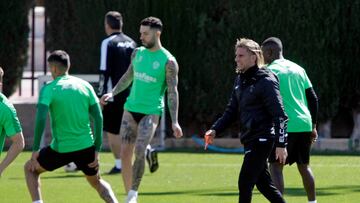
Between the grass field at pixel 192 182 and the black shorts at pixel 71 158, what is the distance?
1.99m

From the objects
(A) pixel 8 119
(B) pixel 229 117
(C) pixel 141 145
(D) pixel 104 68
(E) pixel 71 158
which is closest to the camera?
(A) pixel 8 119

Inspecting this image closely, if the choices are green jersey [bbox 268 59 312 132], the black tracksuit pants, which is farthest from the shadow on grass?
the black tracksuit pants

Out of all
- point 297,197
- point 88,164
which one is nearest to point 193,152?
point 297,197

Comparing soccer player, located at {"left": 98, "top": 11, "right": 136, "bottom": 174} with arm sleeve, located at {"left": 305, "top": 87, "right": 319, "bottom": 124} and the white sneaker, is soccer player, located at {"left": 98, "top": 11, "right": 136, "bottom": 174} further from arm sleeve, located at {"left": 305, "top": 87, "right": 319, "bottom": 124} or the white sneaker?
arm sleeve, located at {"left": 305, "top": 87, "right": 319, "bottom": 124}

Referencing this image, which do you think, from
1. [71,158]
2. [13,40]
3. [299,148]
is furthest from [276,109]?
[13,40]

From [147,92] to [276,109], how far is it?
2.46m

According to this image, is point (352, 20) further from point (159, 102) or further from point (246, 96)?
point (246, 96)

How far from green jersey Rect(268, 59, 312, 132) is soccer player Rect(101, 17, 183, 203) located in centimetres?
119

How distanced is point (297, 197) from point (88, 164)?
320 cm

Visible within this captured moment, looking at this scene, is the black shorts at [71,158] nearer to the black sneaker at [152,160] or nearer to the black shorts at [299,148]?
the black shorts at [299,148]

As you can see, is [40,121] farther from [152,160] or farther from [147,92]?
[152,160]

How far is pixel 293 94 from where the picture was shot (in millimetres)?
11680

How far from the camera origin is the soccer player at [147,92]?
1203 cm

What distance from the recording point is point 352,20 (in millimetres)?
19234
